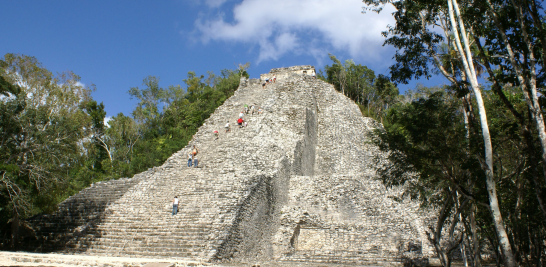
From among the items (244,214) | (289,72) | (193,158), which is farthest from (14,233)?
(289,72)

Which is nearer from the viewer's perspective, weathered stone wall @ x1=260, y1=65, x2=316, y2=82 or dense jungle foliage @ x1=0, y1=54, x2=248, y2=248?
dense jungle foliage @ x1=0, y1=54, x2=248, y2=248

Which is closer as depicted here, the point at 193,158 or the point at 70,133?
the point at 70,133

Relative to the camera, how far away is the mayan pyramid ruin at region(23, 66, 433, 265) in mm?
10547

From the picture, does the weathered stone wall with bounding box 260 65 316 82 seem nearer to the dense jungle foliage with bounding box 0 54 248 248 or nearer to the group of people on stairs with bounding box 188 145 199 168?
the dense jungle foliage with bounding box 0 54 248 248

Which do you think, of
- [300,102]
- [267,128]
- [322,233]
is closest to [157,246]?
[322,233]

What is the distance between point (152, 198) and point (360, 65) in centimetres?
2761

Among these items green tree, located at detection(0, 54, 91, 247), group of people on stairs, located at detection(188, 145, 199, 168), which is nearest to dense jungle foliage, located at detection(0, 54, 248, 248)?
green tree, located at detection(0, 54, 91, 247)

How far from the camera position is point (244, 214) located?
1131 cm

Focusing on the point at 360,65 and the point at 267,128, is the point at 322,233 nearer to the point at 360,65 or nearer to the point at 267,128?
the point at 267,128

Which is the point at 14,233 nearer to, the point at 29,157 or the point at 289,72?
the point at 29,157

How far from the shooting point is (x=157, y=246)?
397 inches

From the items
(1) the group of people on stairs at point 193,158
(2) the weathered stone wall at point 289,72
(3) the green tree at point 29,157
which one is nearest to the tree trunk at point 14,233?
(3) the green tree at point 29,157

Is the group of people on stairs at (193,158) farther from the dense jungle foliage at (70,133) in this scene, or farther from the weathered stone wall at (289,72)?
the weathered stone wall at (289,72)

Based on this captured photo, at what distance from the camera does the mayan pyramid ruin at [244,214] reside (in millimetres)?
10547
